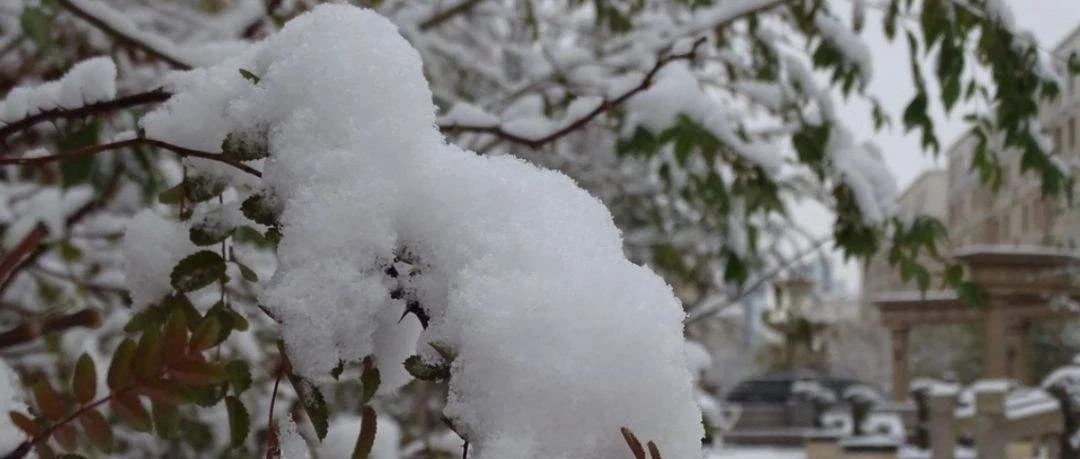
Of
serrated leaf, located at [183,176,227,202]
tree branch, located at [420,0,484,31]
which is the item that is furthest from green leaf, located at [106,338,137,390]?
tree branch, located at [420,0,484,31]

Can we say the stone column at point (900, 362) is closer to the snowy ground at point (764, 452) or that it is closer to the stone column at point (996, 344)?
the stone column at point (996, 344)

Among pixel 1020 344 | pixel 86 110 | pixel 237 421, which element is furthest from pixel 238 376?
pixel 1020 344

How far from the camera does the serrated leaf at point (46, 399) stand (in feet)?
1.94

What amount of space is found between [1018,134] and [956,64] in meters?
0.27

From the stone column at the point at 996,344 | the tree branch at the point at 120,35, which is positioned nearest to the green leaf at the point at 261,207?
the tree branch at the point at 120,35

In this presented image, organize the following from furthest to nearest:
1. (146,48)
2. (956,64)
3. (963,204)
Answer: (963,204) < (956,64) < (146,48)

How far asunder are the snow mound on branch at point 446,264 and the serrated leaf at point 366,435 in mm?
32

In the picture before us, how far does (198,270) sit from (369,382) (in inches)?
7.9

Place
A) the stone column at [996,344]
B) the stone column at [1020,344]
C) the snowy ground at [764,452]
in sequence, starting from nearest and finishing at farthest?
the stone column at [996,344] < the snowy ground at [764,452] < the stone column at [1020,344]

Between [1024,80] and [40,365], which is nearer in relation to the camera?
[1024,80]

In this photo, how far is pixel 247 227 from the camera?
29.1 inches

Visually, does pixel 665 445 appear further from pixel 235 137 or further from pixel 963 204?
pixel 963 204

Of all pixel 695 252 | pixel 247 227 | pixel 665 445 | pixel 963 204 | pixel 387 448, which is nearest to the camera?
pixel 665 445

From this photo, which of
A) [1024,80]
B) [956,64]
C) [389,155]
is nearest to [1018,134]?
[1024,80]
